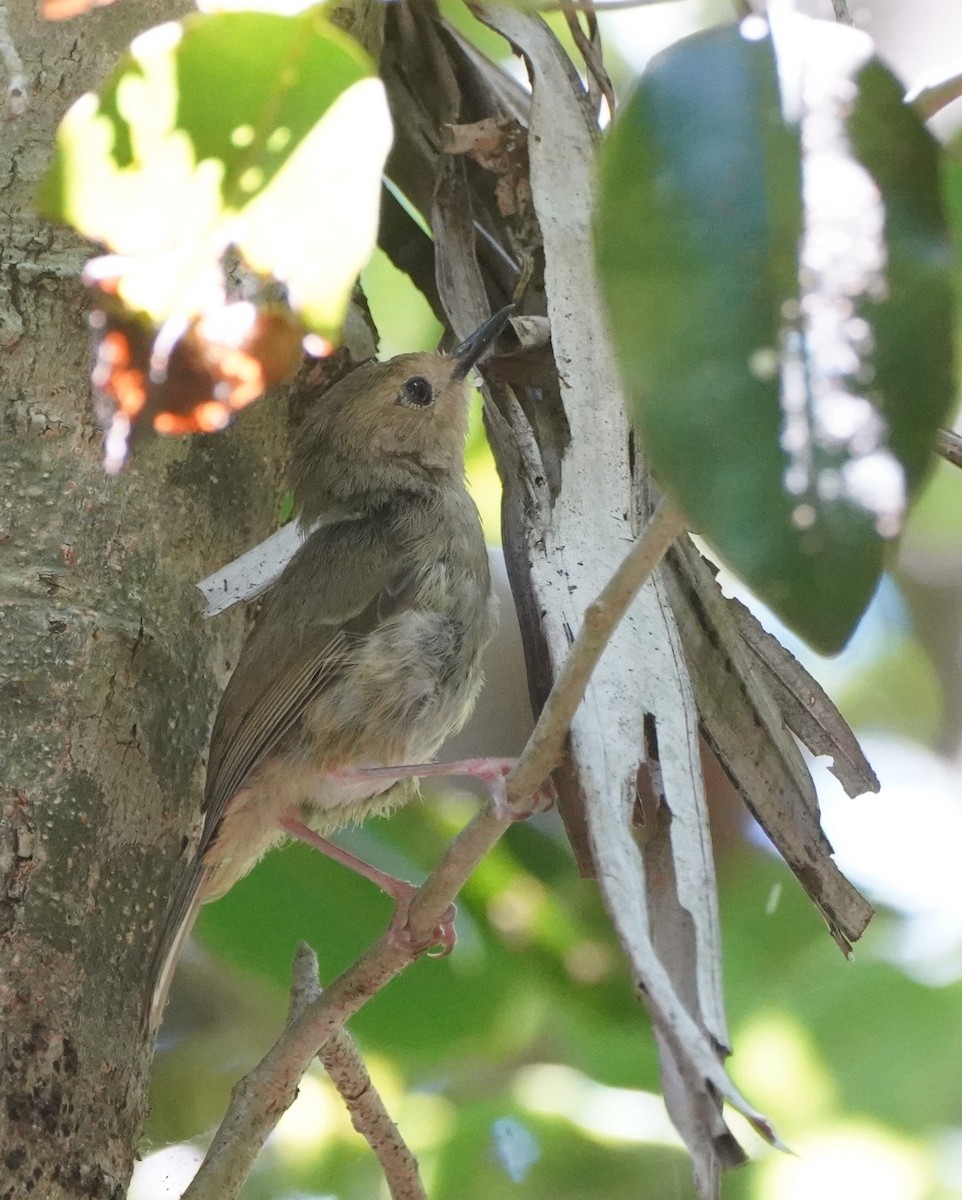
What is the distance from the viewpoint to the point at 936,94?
1105 millimetres

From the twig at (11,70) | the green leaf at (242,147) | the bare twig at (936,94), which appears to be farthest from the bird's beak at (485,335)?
the bare twig at (936,94)

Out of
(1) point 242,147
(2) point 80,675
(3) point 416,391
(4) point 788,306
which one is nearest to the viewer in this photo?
(4) point 788,306

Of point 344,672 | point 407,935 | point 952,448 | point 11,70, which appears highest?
point 11,70

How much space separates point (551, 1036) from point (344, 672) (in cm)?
97

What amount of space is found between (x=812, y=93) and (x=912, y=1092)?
8.74ft

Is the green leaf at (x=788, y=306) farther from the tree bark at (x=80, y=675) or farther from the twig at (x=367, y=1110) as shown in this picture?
the twig at (x=367, y=1110)

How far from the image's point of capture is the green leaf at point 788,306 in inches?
38.6

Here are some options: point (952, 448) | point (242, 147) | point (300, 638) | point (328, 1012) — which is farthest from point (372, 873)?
point (242, 147)

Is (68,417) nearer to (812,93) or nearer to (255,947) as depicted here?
(255,947)

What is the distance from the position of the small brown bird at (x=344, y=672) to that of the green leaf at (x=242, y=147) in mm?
1424

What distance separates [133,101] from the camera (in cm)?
136

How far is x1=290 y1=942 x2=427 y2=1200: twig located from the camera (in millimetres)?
2488

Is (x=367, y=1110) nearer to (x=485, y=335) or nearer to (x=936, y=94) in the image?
(x=485, y=335)

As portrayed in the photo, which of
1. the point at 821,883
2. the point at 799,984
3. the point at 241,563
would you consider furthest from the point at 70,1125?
the point at 799,984
